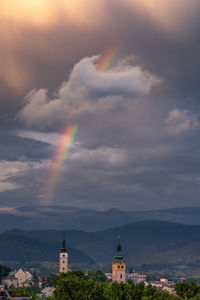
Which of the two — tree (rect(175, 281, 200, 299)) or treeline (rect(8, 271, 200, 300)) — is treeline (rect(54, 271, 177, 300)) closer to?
treeline (rect(8, 271, 200, 300))

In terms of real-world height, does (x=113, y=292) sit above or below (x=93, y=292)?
above

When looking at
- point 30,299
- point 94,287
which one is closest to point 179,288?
point 94,287

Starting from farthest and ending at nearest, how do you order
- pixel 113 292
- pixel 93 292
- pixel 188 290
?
1. pixel 188 290
2. pixel 113 292
3. pixel 93 292

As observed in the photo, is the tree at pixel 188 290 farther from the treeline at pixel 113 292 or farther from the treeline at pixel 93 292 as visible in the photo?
the treeline at pixel 93 292

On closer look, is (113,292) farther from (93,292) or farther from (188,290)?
(188,290)

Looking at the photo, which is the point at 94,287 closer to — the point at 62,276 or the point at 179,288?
the point at 179,288

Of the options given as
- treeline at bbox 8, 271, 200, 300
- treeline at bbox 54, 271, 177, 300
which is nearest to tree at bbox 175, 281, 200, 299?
treeline at bbox 8, 271, 200, 300

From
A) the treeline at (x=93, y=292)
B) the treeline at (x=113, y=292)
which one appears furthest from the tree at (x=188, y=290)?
the treeline at (x=93, y=292)

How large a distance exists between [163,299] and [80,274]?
1729 inches

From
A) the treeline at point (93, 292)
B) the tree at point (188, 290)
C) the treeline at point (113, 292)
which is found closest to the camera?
the treeline at point (93, 292)

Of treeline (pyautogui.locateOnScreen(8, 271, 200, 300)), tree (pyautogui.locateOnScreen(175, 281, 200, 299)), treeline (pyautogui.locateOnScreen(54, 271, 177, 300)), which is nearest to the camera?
treeline (pyautogui.locateOnScreen(54, 271, 177, 300))

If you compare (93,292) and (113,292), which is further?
(113,292)

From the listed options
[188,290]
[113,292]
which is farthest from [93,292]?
[188,290]

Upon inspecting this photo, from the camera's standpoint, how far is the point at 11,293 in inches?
6599
